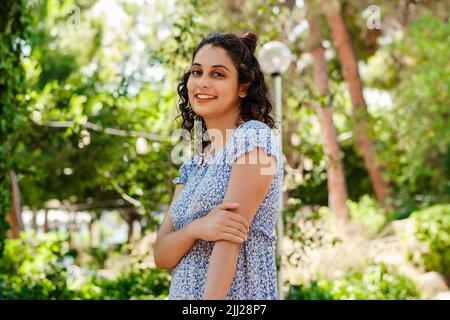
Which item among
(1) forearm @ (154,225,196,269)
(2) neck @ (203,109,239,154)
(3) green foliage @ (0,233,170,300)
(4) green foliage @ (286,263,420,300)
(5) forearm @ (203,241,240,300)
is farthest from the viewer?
(4) green foliage @ (286,263,420,300)

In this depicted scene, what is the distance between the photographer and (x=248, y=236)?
167 cm

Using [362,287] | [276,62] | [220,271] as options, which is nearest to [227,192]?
[220,271]

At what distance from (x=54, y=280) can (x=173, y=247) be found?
13.2ft

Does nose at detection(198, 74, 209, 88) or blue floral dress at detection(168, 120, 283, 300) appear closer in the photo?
blue floral dress at detection(168, 120, 283, 300)

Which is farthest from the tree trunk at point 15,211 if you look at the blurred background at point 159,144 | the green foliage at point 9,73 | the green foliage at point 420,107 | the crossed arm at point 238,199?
the green foliage at point 420,107

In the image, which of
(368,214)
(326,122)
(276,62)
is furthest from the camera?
(368,214)

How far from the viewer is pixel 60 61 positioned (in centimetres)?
1559

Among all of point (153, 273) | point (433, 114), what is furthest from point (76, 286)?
point (433, 114)

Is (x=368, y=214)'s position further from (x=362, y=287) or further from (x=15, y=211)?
(x=15, y=211)

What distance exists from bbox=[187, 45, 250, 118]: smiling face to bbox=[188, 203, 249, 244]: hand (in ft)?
0.99

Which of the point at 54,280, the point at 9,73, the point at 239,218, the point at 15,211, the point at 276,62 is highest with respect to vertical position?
the point at 276,62

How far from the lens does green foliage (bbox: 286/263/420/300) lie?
215 inches

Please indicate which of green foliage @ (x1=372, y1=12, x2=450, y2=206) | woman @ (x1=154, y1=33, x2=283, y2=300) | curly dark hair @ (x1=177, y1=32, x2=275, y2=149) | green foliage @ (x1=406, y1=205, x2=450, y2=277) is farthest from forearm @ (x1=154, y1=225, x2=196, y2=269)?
green foliage @ (x1=372, y1=12, x2=450, y2=206)

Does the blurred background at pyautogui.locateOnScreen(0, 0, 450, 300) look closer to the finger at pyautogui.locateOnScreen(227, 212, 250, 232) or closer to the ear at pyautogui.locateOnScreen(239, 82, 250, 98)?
the ear at pyautogui.locateOnScreen(239, 82, 250, 98)
